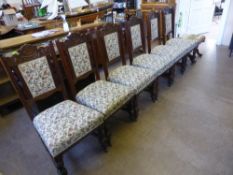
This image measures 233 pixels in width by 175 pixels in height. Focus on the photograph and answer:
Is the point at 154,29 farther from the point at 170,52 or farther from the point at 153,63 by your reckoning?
Answer: the point at 153,63

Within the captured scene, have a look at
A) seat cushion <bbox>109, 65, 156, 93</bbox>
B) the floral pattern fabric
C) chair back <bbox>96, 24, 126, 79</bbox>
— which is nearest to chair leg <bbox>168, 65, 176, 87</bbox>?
the floral pattern fabric

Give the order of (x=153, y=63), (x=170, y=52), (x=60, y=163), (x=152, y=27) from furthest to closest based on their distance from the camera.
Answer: (x=152, y=27) < (x=170, y=52) < (x=153, y=63) < (x=60, y=163)

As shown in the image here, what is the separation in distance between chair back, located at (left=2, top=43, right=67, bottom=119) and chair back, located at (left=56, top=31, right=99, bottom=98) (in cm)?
10

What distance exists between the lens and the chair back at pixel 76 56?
5.48 feet

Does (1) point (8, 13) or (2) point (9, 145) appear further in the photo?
(1) point (8, 13)

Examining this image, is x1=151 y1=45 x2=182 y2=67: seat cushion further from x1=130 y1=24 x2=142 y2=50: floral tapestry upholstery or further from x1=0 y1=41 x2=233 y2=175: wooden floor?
x1=0 y1=41 x2=233 y2=175: wooden floor

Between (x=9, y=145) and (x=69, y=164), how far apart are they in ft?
2.55

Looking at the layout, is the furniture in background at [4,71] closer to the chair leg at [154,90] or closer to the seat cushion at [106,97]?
the seat cushion at [106,97]

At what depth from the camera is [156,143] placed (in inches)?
67.1

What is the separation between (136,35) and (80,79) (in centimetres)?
103

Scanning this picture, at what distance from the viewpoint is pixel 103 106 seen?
1537 mm

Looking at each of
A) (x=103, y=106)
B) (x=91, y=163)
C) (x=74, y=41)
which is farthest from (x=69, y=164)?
(x=74, y=41)

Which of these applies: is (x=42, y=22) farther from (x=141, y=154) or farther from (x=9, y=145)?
(x=141, y=154)

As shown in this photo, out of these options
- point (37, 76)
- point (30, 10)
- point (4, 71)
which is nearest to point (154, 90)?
point (37, 76)
